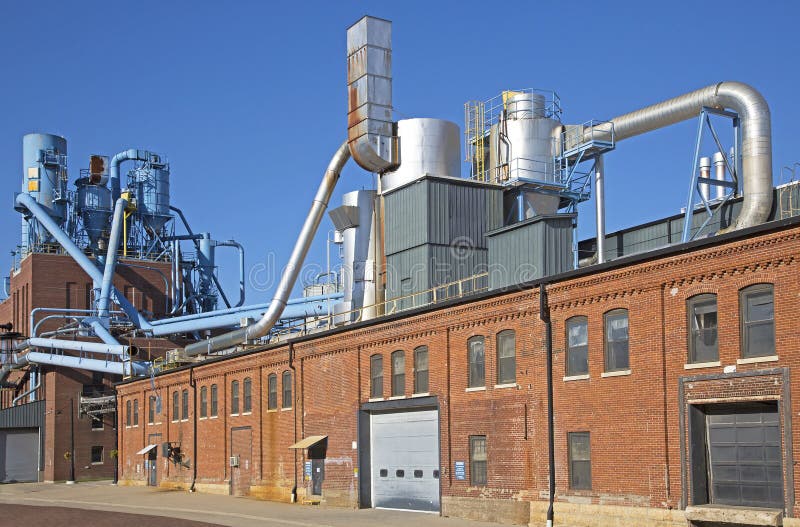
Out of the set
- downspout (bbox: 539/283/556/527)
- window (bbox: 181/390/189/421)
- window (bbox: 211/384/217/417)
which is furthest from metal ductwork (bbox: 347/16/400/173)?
window (bbox: 181/390/189/421)

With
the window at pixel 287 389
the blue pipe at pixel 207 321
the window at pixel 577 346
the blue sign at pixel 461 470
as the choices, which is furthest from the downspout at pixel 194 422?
the window at pixel 577 346

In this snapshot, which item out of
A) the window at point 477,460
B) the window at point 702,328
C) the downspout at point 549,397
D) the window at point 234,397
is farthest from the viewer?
the window at point 234,397

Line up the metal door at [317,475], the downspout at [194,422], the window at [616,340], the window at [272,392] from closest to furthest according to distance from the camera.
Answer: the window at [616,340], the metal door at [317,475], the window at [272,392], the downspout at [194,422]

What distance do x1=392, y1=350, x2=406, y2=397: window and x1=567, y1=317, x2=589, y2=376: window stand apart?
8313 millimetres

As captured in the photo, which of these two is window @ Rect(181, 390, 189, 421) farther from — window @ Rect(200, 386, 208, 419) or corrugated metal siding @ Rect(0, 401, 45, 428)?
corrugated metal siding @ Rect(0, 401, 45, 428)

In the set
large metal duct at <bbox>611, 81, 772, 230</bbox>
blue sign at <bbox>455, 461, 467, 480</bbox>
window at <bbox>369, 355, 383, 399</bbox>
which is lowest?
blue sign at <bbox>455, 461, 467, 480</bbox>

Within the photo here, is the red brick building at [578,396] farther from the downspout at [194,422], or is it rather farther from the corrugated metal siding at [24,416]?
the corrugated metal siding at [24,416]

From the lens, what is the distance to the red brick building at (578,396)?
22.1m

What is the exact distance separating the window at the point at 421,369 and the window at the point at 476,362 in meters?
2.39

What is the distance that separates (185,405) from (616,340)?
31.9 meters

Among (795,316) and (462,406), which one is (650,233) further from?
(795,316)

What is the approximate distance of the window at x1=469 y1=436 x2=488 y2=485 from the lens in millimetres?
30078

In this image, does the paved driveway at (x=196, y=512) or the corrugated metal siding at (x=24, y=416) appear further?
the corrugated metal siding at (x=24, y=416)

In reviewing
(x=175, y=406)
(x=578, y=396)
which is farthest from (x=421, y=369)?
(x=175, y=406)
